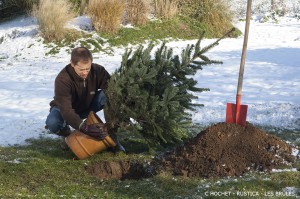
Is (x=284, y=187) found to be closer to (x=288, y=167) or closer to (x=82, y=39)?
(x=288, y=167)

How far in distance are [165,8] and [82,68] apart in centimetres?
1002

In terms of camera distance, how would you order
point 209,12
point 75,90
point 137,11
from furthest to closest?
1. point 209,12
2. point 137,11
3. point 75,90

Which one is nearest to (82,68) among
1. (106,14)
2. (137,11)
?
(106,14)

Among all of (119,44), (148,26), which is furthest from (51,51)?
(148,26)

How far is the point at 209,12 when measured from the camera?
15.3 metres

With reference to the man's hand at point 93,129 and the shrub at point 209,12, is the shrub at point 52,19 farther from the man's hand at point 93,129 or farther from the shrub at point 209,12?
the man's hand at point 93,129

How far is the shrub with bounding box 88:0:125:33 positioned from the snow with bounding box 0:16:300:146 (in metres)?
0.48

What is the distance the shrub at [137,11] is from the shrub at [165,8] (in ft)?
1.78

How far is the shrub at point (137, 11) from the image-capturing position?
46.1 feet

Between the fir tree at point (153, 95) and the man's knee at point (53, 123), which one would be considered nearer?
the fir tree at point (153, 95)

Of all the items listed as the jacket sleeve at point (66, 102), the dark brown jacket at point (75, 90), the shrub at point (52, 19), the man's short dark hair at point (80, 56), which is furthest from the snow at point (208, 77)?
the man's short dark hair at point (80, 56)

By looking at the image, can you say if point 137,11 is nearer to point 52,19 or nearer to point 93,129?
point 52,19

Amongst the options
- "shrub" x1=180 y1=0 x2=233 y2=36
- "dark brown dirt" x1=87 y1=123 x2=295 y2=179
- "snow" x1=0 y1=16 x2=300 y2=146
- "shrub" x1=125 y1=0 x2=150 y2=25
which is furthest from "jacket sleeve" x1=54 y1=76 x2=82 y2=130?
"shrub" x1=180 y1=0 x2=233 y2=36

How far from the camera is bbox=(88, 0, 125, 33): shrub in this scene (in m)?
Answer: 13.3
